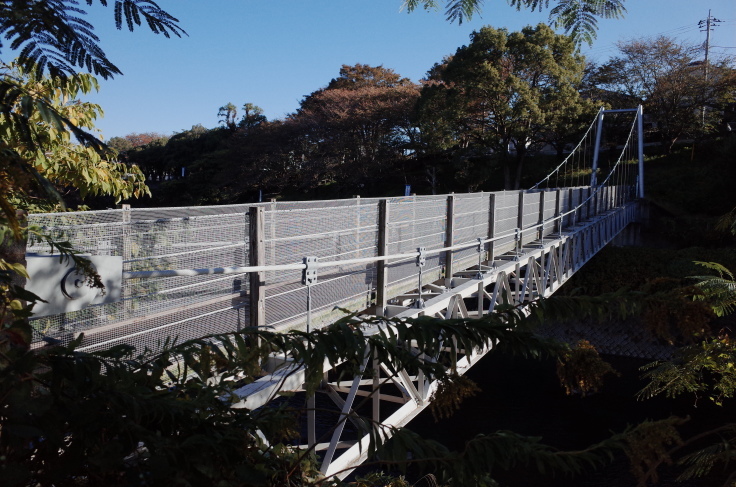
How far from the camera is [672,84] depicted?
30.5 m

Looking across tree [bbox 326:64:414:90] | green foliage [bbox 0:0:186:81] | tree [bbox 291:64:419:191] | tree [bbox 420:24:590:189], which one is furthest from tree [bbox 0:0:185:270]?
tree [bbox 326:64:414:90]

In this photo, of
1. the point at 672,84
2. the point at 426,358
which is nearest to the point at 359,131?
the point at 672,84

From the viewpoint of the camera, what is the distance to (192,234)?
3.70 meters

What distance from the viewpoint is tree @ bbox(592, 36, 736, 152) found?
98.0ft

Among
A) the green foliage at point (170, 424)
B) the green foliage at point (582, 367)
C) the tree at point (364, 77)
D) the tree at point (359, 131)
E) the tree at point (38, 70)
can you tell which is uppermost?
the tree at point (364, 77)

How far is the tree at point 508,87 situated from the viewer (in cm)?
2559

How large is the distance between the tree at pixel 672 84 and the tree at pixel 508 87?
6.58m

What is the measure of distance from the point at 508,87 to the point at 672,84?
10.8m

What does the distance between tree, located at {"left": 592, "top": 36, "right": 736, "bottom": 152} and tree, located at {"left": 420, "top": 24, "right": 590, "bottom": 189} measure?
21.6 ft

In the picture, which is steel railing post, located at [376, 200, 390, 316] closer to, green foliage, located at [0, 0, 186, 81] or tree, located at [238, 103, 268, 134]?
green foliage, located at [0, 0, 186, 81]

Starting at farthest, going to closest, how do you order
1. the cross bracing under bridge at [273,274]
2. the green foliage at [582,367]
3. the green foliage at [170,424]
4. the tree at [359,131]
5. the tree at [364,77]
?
the tree at [364,77], the tree at [359,131], the cross bracing under bridge at [273,274], the green foliage at [582,367], the green foliage at [170,424]

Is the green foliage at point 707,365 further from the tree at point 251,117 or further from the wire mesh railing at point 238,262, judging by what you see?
the tree at point 251,117

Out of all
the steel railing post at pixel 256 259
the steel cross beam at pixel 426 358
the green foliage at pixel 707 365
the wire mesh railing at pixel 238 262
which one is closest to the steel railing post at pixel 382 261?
the wire mesh railing at pixel 238 262

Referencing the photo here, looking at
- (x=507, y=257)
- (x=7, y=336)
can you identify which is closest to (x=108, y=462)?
(x=7, y=336)
